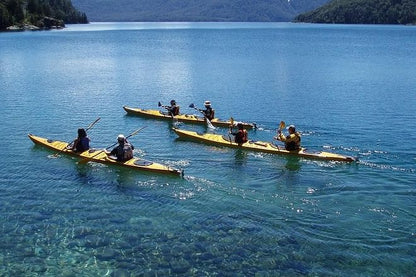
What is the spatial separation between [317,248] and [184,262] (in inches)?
205

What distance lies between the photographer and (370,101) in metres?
45.5

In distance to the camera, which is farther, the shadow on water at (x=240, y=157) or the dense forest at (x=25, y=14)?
the dense forest at (x=25, y=14)

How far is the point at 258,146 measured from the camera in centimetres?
2939

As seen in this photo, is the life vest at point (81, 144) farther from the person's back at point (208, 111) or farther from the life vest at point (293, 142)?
the life vest at point (293, 142)

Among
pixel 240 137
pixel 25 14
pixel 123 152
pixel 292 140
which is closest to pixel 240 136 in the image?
pixel 240 137

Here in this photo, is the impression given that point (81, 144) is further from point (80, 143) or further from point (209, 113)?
point (209, 113)

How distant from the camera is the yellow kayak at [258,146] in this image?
27328 mm

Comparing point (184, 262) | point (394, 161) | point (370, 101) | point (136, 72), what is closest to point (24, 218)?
point (184, 262)

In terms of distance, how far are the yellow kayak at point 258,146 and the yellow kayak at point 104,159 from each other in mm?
6212

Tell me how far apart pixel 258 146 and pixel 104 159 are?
9.61 m

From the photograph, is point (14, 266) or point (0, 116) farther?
point (0, 116)

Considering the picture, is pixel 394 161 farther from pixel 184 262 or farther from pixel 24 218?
pixel 24 218

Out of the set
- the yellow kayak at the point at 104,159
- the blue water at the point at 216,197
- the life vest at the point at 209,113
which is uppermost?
the life vest at the point at 209,113

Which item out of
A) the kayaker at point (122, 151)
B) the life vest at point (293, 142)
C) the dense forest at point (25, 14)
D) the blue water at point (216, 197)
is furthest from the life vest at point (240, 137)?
the dense forest at point (25, 14)
